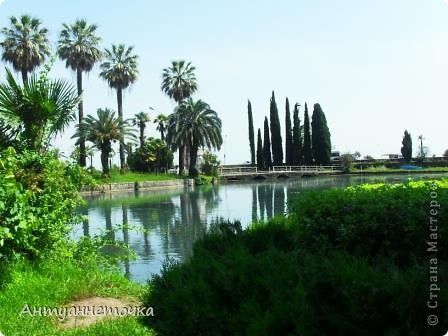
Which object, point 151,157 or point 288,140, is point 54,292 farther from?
point 288,140

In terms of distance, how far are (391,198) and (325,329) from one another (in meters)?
1.63

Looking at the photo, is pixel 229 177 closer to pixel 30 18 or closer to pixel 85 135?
pixel 85 135

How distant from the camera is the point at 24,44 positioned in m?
41.2

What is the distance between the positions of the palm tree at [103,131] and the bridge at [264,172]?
16409 mm

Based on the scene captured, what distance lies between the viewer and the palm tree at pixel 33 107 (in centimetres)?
643

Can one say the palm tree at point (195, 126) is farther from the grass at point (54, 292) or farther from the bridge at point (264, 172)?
the grass at point (54, 292)

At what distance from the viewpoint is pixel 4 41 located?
135 feet

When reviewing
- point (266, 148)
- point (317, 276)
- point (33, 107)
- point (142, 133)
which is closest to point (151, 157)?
point (142, 133)

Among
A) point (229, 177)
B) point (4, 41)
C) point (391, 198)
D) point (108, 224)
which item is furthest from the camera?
point (229, 177)

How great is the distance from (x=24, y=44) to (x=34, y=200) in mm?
39215

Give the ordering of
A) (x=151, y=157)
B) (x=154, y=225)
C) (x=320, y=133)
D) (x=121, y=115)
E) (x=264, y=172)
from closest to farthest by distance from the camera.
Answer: (x=154, y=225) → (x=320, y=133) → (x=121, y=115) → (x=151, y=157) → (x=264, y=172)

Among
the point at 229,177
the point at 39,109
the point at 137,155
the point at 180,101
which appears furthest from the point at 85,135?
the point at 39,109

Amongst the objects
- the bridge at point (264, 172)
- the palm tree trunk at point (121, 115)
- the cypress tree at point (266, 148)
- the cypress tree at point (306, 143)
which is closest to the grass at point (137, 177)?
the palm tree trunk at point (121, 115)

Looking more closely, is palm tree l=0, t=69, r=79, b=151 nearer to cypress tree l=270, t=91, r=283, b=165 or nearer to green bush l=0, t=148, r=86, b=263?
green bush l=0, t=148, r=86, b=263
